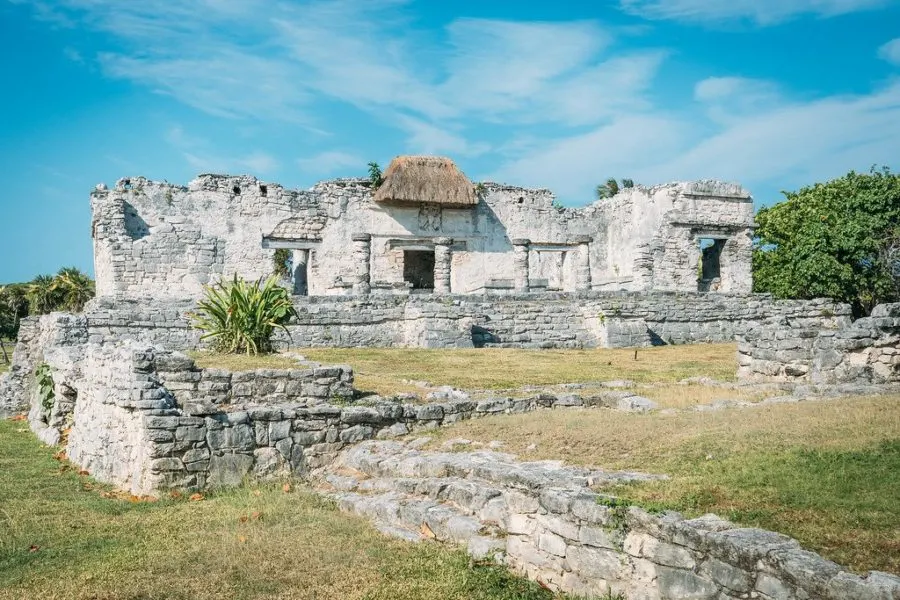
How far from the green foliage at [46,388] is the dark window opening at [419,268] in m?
18.9

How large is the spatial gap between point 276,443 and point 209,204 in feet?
53.5

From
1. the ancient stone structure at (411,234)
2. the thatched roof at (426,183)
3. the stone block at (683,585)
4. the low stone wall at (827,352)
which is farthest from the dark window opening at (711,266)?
the stone block at (683,585)

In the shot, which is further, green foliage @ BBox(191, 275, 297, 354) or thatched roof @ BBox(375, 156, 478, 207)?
thatched roof @ BBox(375, 156, 478, 207)

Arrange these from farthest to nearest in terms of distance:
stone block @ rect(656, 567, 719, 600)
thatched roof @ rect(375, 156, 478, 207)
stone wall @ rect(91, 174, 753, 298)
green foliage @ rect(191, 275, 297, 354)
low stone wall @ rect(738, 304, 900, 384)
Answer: thatched roof @ rect(375, 156, 478, 207)
stone wall @ rect(91, 174, 753, 298)
green foliage @ rect(191, 275, 297, 354)
low stone wall @ rect(738, 304, 900, 384)
stone block @ rect(656, 567, 719, 600)

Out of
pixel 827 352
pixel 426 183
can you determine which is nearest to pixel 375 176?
pixel 426 183

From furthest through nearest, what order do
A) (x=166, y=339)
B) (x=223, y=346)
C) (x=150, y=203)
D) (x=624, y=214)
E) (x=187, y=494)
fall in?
(x=624, y=214) < (x=150, y=203) < (x=166, y=339) < (x=223, y=346) < (x=187, y=494)

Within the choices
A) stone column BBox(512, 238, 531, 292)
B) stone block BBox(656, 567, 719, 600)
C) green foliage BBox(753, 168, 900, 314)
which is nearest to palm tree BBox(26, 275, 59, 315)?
stone column BBox(512, 238, 531, 292)

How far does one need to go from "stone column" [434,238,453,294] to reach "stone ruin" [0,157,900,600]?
0.05 metres

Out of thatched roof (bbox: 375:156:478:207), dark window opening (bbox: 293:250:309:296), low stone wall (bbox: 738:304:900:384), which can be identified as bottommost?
low stone wall (bbox: 738:304:900:384)

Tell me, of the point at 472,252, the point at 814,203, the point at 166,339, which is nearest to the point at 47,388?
the point at 166,339

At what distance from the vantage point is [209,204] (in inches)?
896

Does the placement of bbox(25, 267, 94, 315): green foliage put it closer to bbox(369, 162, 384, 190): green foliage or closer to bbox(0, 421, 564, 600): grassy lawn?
bbox(369, 162, 384, 190): green foliage

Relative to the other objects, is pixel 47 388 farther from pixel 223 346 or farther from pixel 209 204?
pixel 209 204

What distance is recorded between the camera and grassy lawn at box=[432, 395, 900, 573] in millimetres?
4094
